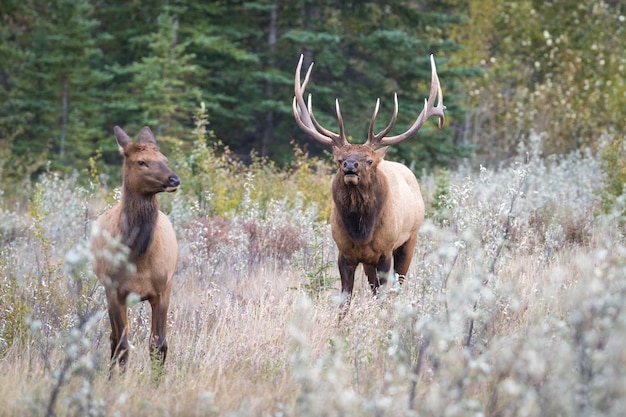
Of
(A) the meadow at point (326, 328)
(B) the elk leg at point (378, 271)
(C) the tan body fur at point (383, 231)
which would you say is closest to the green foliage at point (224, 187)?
(A) the meadow at point (326, 328)

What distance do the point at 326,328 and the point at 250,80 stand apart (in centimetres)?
1414

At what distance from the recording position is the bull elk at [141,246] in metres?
6.03

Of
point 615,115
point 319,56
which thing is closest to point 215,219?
point 319,56

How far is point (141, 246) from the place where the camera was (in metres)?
6.08

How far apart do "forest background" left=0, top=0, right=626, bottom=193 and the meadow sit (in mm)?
7876

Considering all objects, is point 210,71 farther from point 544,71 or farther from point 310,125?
point 310,125

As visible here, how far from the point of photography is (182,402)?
4875 mm

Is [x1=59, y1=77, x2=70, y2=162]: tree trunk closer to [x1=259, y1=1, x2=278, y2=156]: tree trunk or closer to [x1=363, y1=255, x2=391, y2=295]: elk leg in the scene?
[x1=259, y1=1, x2=278, y2=156]: tree trunk

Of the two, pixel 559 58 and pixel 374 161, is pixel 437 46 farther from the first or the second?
pixel 374 161

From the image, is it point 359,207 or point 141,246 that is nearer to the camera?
point 141,246

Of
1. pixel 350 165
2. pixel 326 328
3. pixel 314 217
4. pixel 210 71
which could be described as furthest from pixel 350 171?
pixel 210 71

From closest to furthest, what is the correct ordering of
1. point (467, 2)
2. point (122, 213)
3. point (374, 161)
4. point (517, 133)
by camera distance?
point (122, 213) → point (374, 161) → point (517, 133) → point (467, 2)

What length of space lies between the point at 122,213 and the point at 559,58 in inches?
817

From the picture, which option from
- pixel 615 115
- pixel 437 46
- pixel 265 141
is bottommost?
pixel 265 141
